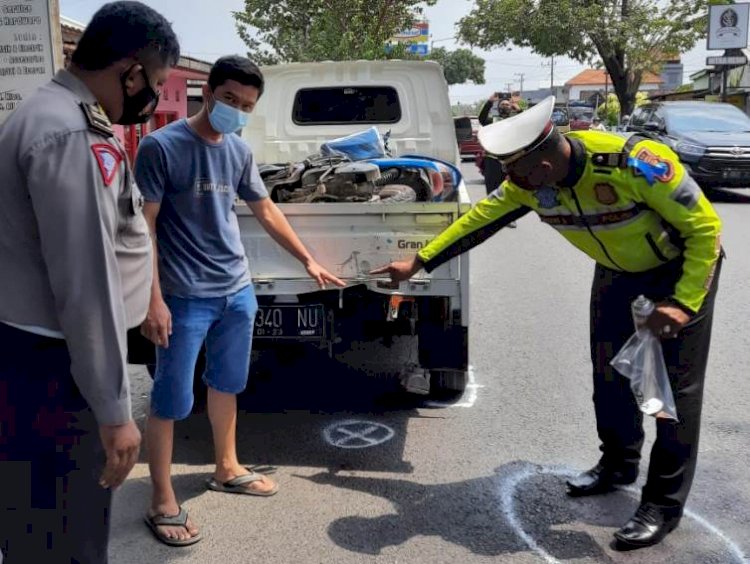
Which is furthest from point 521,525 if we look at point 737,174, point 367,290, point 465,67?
point 465,67

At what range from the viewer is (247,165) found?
146 inches

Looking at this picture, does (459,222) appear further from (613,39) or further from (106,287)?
(613,39)

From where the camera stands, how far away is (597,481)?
3.81 meters

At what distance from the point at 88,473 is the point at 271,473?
204 centimetres

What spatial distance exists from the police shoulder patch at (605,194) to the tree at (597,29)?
33.2 m

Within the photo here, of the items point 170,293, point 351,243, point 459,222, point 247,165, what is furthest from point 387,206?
point 170,293

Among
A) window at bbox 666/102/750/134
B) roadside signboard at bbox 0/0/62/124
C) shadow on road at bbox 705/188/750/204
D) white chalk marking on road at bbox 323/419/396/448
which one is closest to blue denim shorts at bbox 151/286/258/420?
white chalk marking on road at bbox 323/419/396/448

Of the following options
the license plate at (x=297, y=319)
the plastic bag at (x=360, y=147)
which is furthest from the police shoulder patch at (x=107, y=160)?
the plastic bag at (x=360, y=147)

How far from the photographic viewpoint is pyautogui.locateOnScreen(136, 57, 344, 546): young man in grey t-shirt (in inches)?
135

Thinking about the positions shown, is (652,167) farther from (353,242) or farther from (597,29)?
(597,29)

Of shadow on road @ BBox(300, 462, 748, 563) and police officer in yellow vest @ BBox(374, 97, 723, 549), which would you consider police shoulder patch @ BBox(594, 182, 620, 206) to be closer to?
police officer in yellow vest @ BBox(374, 97, 723, 549)

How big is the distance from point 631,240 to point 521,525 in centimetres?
128

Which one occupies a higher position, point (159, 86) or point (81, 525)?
point (159, 86)

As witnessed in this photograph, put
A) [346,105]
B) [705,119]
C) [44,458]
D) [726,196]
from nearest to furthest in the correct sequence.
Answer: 1. [44,458]
2. [346,105]
3. [726,196]
4. [705,119]
